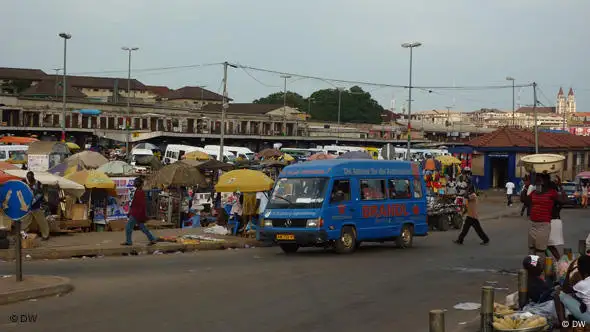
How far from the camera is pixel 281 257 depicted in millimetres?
18266

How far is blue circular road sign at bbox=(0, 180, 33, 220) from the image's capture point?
11281 mm

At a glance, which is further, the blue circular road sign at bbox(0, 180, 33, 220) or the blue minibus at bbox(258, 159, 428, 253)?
the blue minibus at bbox(258, 159, 428, 253)

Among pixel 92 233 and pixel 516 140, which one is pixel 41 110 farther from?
pixel 92 233

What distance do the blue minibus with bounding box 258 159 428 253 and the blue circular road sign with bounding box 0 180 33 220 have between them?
8490mm

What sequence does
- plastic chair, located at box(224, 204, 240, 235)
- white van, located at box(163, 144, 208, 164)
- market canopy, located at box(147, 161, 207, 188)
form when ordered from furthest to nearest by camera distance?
white van, located at box(163, 144, 208, 164)
market canopy, located at box(147, 161, 207, 188)
plastic chair, located at box(224, 204, 240, 235)

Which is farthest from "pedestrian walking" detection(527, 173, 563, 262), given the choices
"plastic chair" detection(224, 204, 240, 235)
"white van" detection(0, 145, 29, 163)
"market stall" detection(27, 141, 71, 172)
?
"white van" detection(0, 145, 29, 163)

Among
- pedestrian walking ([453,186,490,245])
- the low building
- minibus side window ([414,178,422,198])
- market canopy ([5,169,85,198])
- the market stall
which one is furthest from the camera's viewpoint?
the low building

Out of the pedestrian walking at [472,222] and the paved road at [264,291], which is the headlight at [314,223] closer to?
the paved road at [264,291]

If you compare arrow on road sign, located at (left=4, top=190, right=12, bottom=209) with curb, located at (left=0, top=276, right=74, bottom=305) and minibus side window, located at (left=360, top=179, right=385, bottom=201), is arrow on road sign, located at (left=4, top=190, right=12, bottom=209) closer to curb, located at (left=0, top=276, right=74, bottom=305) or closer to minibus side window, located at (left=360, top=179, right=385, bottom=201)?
curb, located at (left=0, top=276, right=74, bottom=305)

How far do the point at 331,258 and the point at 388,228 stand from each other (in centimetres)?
332

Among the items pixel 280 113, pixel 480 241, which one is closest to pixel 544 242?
pixel 480 241

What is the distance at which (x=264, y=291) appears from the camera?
12.5 metres

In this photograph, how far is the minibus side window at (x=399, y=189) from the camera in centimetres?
2112

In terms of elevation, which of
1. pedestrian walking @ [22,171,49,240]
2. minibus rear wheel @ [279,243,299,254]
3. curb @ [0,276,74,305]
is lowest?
minibus rear wheel @ [279,243,299,254]
